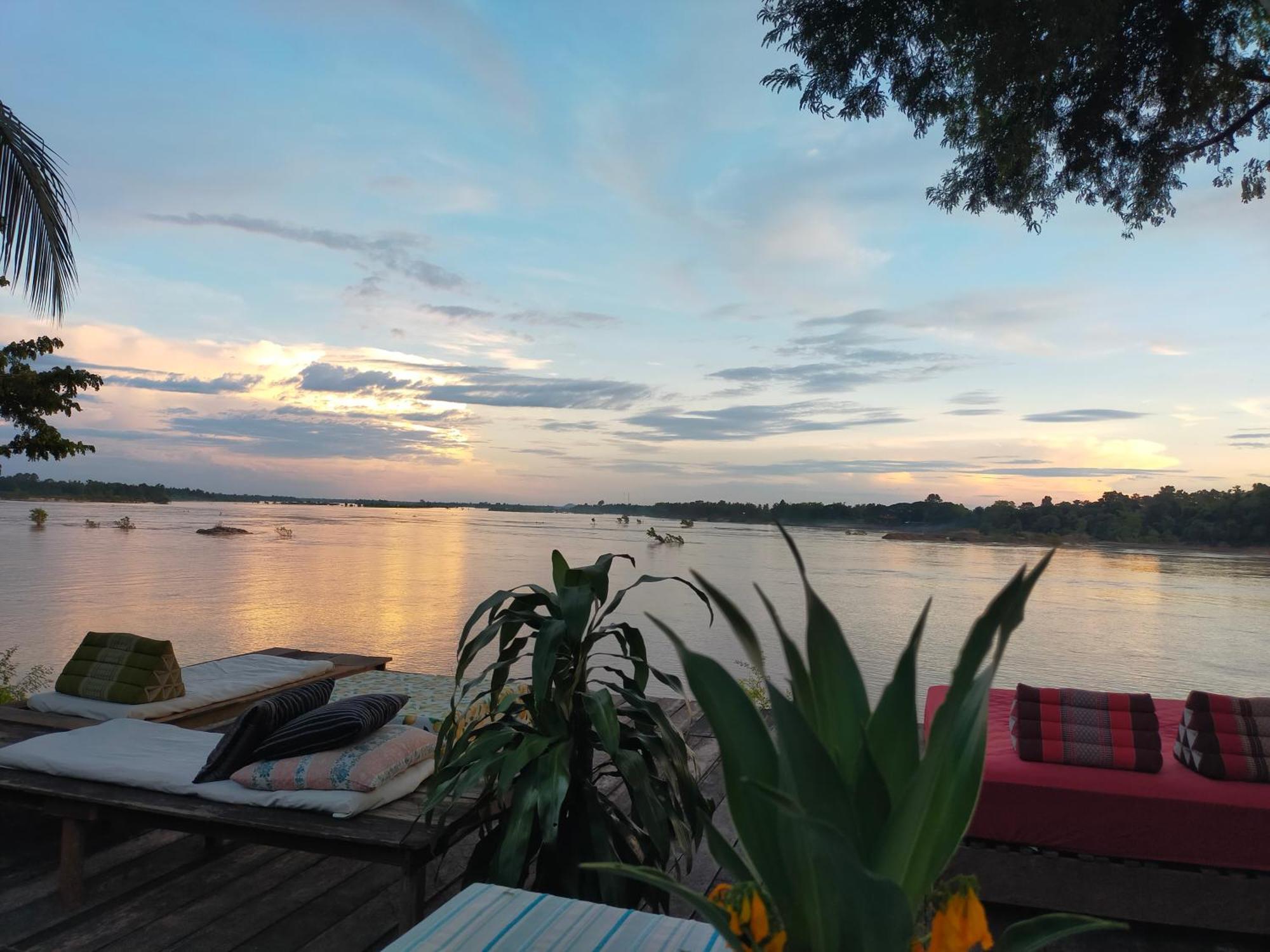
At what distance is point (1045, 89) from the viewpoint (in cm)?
425

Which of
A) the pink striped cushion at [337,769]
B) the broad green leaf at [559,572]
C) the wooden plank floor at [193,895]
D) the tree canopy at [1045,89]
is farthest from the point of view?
the tree canopy at [1045,89]

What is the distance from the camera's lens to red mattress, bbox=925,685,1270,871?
2.47 meters

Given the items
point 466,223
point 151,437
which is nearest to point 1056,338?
point 466,223

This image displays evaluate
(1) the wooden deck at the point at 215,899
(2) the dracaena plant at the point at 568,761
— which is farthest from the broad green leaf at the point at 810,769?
(1) the wooden deck at the point at 215,899

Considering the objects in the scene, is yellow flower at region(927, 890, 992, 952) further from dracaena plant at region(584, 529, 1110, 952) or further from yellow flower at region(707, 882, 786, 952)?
yellow flower at region(707, 882, 786, 952)

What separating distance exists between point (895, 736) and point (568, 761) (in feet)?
5.20

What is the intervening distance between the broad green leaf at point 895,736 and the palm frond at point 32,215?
5.22m

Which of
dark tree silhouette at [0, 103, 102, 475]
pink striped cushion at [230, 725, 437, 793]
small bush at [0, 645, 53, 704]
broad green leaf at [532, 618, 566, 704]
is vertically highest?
dark tree silhouette at [0, 103, 102, 475]

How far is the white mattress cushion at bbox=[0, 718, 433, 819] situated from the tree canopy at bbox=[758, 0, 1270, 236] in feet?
13.7

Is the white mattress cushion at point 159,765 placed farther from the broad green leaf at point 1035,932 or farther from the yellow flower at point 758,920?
the broad green leaf at point 1035,932

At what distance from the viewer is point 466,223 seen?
1012 cm

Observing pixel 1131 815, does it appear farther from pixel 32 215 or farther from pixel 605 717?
pixel 32 215

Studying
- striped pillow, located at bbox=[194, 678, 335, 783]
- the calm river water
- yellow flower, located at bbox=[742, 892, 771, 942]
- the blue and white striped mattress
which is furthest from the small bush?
yellow flower, located at bbox=[742, 892, 771, 942]

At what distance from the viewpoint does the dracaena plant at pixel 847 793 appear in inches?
21.0
